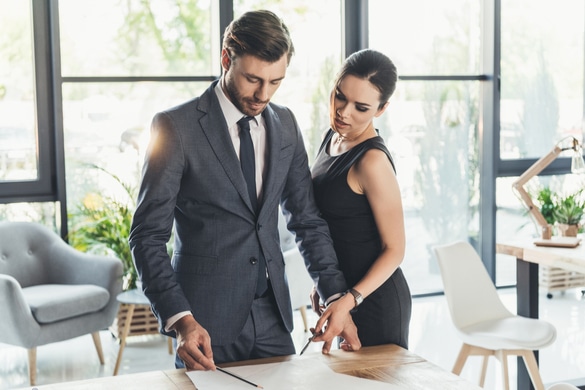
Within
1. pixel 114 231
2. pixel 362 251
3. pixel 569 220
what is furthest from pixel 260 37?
pixel 114 231

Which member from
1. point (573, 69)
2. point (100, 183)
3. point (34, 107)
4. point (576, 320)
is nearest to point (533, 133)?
point (573, 69)

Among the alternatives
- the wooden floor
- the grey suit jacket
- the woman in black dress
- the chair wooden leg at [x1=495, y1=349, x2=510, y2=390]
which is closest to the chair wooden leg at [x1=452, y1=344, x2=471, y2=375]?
the chair wooden leg at [x1=495, y1=349, x2=510, y2=390]

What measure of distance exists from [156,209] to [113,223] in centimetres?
332

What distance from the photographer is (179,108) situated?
1971 millimetres

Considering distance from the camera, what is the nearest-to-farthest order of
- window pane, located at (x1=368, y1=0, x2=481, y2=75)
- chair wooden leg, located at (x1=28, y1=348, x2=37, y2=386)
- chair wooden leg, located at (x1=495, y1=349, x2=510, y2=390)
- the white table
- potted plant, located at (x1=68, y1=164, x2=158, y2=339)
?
1. chair wooden leg, located at (x1=495, y1=349, x2=510, y2=390)
2. the white table
3. chair wooden leg, located at (x1=28, y1=348, x2=37, y2=386)
4. potted plant, located at (x1=68, y1=164, x2=158, y2=339)
5. window pane, located at (x1=368, y1=0, x2=481, y2=75)

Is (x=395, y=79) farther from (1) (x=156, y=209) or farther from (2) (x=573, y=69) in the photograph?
(2) (x=573, y=69)

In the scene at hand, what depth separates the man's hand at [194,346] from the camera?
5.80 ft

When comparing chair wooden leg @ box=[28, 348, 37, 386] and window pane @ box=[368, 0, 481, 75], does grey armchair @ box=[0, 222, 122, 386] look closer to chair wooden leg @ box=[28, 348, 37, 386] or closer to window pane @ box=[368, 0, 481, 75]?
chair wooden leg @ box=[28, 348, 37, 386]

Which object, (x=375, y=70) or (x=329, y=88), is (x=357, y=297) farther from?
(x=329, y=88)

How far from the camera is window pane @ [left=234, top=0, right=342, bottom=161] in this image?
5844 mm

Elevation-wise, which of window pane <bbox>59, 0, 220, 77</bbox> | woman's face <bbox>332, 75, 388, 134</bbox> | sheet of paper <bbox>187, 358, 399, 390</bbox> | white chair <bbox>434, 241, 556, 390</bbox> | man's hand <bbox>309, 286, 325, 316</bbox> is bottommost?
white chair <bbox>434, 241, 556, 390</bbox>

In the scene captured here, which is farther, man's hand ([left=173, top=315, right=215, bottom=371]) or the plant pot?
the plant pot

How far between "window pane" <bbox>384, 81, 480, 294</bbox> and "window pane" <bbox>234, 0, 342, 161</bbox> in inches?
22.7

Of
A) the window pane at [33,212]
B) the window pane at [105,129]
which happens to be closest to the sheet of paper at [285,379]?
the window pane at [105,129]
